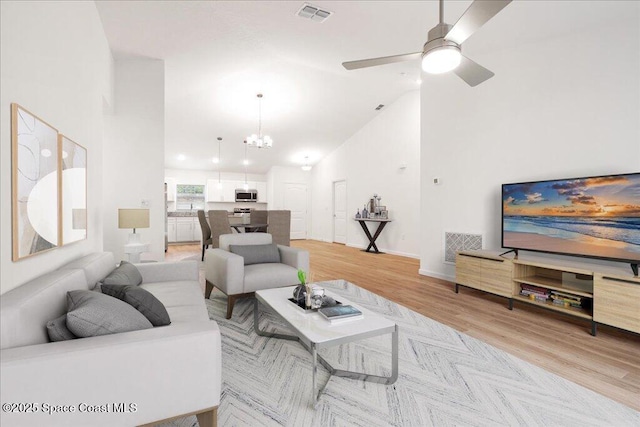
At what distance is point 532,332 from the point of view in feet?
8.63

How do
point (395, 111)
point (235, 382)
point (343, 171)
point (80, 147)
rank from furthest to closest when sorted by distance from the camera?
point (343, 171) < point (395, 111) < point (80, 147) < point (235, 382)

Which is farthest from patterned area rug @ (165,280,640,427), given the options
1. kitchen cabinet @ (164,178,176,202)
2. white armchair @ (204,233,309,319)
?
kitchen cabinet @ (164,178,176,202)

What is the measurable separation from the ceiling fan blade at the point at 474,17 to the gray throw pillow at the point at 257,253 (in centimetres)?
262

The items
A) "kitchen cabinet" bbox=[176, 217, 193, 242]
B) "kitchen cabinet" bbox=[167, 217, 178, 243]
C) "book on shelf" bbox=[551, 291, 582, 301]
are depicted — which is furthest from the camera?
"kitchen cabinet" bbox=[176, 217, 193, 242]

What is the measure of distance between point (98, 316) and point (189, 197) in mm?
8775

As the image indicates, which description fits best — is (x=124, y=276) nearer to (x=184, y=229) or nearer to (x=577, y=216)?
(x=577, y=216)

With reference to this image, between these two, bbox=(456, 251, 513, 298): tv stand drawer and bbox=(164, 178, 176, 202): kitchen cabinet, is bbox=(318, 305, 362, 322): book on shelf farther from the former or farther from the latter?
bbox=(164, 178, 176, 202): kitchen cabinet

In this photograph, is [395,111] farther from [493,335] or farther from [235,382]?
[235,382]

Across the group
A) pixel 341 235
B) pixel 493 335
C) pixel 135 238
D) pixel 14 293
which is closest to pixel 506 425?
pixel 493 335

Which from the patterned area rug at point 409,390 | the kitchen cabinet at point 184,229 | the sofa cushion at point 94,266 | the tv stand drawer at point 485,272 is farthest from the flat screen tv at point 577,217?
Answer: the kitchen cabinet at point 184,229

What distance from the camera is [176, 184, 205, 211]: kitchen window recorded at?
9.23m

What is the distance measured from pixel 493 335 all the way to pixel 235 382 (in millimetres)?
2118

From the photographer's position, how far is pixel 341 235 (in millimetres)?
8750

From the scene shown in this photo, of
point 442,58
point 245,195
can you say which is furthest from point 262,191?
point 442,58
